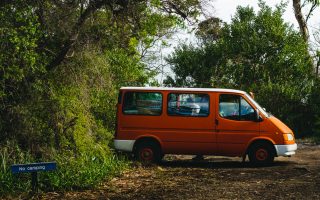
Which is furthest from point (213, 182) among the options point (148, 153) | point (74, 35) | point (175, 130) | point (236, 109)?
point (74, 35)

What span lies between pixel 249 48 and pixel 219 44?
9.08 feet

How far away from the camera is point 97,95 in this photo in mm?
13703

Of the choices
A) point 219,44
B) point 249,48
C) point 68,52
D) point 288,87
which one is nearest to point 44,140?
point 68,52

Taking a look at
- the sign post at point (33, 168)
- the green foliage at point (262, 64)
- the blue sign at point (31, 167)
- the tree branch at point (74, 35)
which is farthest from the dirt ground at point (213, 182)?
the green foliage at point (262, 64)

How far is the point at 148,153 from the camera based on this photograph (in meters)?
13.8

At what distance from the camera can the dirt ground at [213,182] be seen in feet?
30.8

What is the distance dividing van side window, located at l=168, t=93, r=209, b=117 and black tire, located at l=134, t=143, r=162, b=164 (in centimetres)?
101

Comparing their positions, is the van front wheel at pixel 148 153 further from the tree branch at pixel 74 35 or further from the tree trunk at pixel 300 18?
the tree trunk at pixel 300 18

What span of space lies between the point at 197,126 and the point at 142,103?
1.56 metres

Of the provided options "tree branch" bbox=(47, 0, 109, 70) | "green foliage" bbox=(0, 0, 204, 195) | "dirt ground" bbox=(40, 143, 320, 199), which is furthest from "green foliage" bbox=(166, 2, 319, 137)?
"tree branch" bbox=(47, 0, 109, 70)

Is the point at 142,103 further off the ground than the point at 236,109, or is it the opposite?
the point at 142,103

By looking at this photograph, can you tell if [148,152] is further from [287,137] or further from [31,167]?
[31,167]

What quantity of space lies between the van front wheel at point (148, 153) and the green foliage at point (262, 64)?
10782 mm

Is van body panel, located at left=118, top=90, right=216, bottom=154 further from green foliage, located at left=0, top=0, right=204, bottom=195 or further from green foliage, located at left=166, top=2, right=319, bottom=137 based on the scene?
green foliage, located at left=166, top=2, right=319, bottom=137
